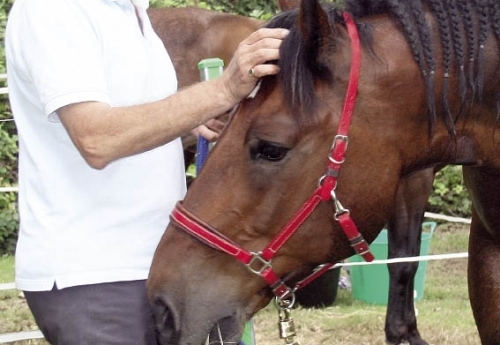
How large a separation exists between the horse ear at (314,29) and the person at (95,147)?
0.21 feet

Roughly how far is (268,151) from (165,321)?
44 centimetres

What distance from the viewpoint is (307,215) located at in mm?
1913

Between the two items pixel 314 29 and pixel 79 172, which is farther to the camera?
pixel 79 172

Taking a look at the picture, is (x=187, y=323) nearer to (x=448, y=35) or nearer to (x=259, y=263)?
(x=259, y=263)

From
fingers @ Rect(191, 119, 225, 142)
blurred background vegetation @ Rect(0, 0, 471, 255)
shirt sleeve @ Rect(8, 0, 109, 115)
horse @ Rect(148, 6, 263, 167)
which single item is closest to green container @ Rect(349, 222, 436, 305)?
horse @ Rect(148, 6, 263, 167)

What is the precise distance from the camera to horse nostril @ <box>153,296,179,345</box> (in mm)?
1921

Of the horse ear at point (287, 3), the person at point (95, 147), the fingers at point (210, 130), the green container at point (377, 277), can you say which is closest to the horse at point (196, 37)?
the green container at point (377, 277)

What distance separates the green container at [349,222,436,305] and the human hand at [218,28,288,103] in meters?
3.13

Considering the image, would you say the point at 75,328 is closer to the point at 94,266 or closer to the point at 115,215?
the point at 94,266

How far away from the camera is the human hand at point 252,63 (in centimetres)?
186

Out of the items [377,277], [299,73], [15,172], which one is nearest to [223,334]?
[299,73]

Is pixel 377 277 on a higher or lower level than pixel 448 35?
lower

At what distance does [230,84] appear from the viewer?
6.21ft

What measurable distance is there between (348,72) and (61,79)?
61cm
